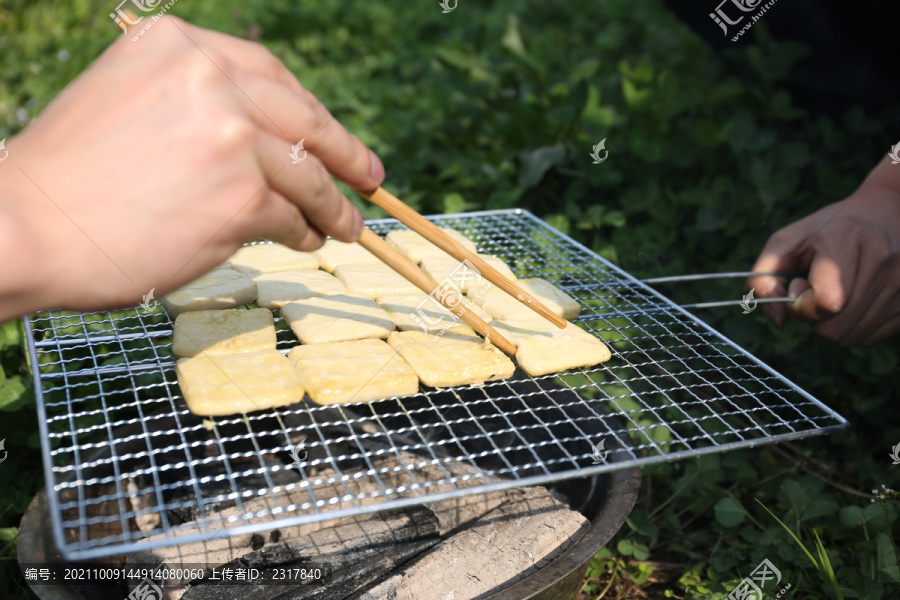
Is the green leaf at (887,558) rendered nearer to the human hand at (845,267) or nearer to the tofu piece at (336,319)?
the human hand at (845,267)

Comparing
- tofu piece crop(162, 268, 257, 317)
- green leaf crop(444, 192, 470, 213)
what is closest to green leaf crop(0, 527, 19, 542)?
tofu piece crop(162, 268, 257, 317)

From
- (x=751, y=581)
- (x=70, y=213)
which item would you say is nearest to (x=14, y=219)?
(x=70, y=213)

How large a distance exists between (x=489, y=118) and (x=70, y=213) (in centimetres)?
436

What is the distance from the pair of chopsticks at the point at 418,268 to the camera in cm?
216

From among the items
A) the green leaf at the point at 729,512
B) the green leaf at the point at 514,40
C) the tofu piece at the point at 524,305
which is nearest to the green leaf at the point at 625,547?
the green leaf at the point at 729,512

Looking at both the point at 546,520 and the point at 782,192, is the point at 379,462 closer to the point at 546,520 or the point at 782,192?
the point at 546,520

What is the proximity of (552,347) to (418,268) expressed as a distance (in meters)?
0.59

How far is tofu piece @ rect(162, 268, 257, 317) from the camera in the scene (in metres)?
2.70

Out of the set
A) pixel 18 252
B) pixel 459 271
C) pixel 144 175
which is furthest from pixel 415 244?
pixel 18 252

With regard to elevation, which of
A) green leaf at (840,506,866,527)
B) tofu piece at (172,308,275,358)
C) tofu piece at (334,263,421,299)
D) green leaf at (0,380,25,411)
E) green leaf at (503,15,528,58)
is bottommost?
green leaf at (0,380,25,411)

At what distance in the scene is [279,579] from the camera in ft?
7.66

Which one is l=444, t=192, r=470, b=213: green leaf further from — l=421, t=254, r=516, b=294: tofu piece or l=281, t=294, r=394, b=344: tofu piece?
l=281, t=294, r=394, b=344: tofu piece

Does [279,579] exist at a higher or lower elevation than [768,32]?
lower

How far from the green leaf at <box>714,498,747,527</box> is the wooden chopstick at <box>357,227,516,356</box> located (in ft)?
4.20
